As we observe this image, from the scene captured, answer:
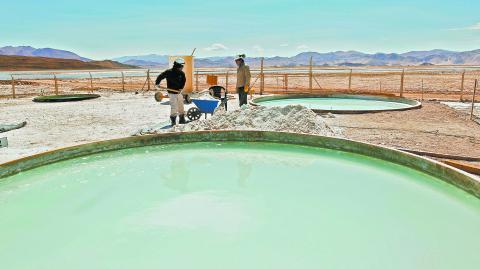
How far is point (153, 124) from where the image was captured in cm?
742

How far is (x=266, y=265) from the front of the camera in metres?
2.46

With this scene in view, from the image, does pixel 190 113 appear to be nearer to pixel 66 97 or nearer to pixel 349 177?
pixel 349 177

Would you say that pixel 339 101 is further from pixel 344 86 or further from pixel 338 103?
pixel 344 86

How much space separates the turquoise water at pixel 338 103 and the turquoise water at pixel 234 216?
634cm

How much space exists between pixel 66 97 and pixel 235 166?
9.64m

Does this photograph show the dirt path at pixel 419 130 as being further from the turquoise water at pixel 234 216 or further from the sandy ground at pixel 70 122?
the sandy ground at pixel 70 122

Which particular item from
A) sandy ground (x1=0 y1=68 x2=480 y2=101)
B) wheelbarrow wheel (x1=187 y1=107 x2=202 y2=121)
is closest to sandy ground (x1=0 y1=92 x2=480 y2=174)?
wheelbarrow wheel (x1=187 y1=107 x2=202 y2=121)

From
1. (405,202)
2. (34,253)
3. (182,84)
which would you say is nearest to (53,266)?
(34,253)

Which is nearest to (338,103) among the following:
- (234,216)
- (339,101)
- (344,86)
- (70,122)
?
(339,101)

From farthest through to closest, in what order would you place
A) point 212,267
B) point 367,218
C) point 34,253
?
point 367,218 → point 34,253 → point 212,267

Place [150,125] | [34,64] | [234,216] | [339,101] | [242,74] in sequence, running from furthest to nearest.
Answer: [34,64] < [339,101] < [242,74] < [150,125] < [234,216]

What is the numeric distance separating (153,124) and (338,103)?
629 cm

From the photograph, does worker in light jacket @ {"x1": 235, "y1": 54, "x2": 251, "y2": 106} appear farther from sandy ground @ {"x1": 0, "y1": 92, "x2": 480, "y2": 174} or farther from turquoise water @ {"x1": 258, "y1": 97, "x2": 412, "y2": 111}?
turquoise water @ {"x1": 258, "y1": 97, "x2": 412, "y2": 111}

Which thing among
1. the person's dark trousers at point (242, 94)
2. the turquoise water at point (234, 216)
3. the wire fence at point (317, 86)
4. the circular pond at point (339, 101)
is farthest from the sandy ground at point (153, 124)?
the wire fence at point (317, 86)
